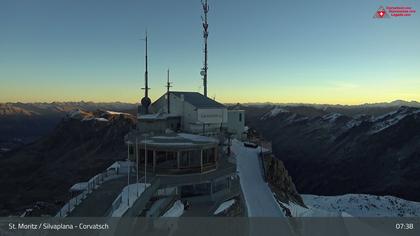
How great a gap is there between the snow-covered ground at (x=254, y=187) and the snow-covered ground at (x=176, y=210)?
6.36 metres

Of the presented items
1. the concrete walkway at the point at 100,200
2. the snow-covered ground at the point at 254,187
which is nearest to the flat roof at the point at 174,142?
the concrete walkway at the point at 100,200

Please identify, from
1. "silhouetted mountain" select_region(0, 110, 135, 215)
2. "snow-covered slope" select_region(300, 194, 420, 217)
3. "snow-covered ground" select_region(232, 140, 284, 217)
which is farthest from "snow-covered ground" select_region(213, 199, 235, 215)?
"silhouetted mountain" select_region(0, 110, 135, 215)

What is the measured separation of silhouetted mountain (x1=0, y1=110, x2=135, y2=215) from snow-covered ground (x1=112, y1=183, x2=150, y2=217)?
3953 cm

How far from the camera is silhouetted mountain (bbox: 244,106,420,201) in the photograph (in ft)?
273

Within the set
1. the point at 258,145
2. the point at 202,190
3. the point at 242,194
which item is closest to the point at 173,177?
the point at 202,190

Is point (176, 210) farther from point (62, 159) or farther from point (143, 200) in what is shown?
point (62, 159)

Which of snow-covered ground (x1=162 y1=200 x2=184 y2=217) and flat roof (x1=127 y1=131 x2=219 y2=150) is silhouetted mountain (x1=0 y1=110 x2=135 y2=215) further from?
snow-covered ground (x1=162 y1=200 x2=184 y2=217)

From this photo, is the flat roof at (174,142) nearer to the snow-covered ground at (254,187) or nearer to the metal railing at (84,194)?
the metal railing at (84,194)

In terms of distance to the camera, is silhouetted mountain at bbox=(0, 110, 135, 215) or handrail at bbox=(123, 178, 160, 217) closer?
handrail at bbox=(123, 178, 160, 217)

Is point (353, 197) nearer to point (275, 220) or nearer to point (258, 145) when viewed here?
point (258, 145)

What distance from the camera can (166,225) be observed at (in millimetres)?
22188

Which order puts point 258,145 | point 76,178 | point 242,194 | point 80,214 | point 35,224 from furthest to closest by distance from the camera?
point 76,178 → point 258,145 → point 242,194 → point 80,214 → point 35,224

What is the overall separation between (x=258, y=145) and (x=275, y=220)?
63.4 feet

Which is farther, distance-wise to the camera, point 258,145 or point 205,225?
point 258,145
